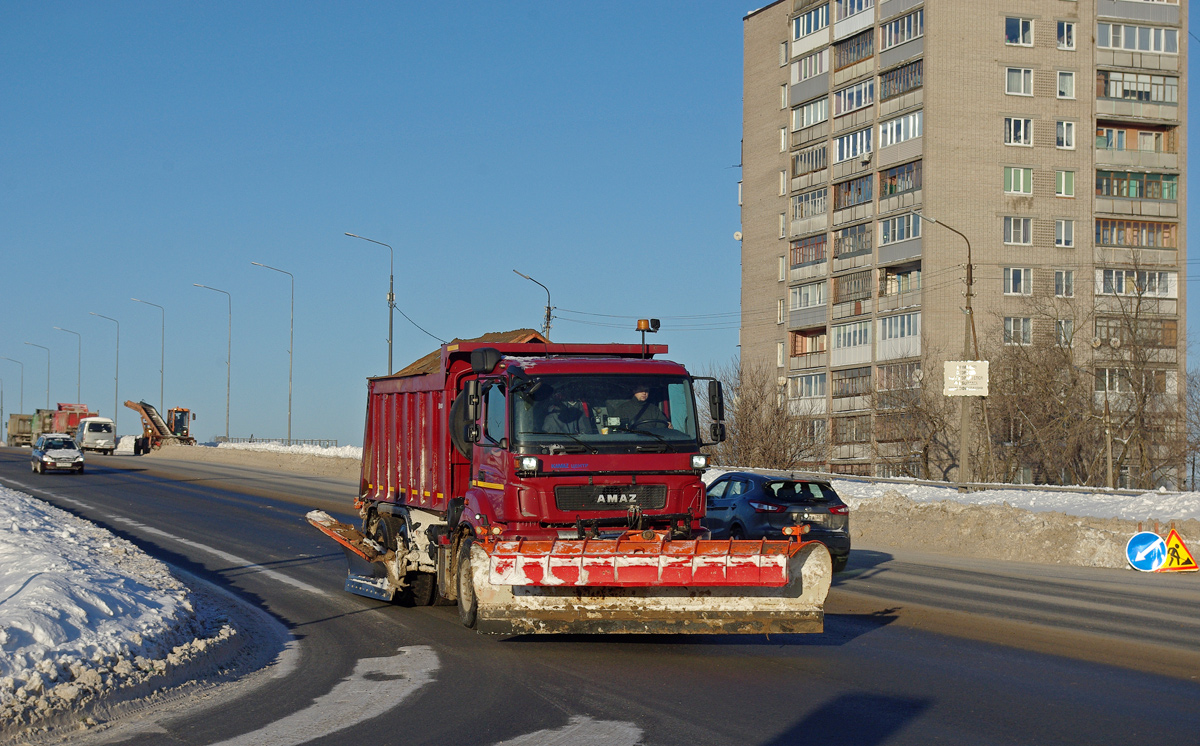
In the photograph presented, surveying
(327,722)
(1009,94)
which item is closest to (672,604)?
(327,722)

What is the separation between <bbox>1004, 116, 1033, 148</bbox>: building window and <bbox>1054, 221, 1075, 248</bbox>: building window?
4973 mm

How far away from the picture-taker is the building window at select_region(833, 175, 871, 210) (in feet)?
232

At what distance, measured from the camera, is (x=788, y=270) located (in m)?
77.4

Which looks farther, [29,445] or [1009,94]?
[29,445]

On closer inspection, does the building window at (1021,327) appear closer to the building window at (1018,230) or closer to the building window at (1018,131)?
the building window at (1018,230)

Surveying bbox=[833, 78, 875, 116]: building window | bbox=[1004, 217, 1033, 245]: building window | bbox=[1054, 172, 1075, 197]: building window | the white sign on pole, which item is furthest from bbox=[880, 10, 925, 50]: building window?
the white sign on pole

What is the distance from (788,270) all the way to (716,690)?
70.2 meters

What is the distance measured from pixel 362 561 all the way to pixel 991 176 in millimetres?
59778

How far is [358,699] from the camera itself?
8531mm

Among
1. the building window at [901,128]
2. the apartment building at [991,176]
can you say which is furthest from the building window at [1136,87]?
the building window at [901,128]

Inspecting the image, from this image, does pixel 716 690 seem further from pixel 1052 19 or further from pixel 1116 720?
pixel 1052 19

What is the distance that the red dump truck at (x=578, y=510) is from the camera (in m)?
10.1

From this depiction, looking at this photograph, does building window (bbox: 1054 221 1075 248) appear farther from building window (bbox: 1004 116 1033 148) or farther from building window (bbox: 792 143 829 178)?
building window (bbox: 792 143 829 178)

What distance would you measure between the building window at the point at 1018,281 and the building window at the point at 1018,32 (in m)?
13.1
